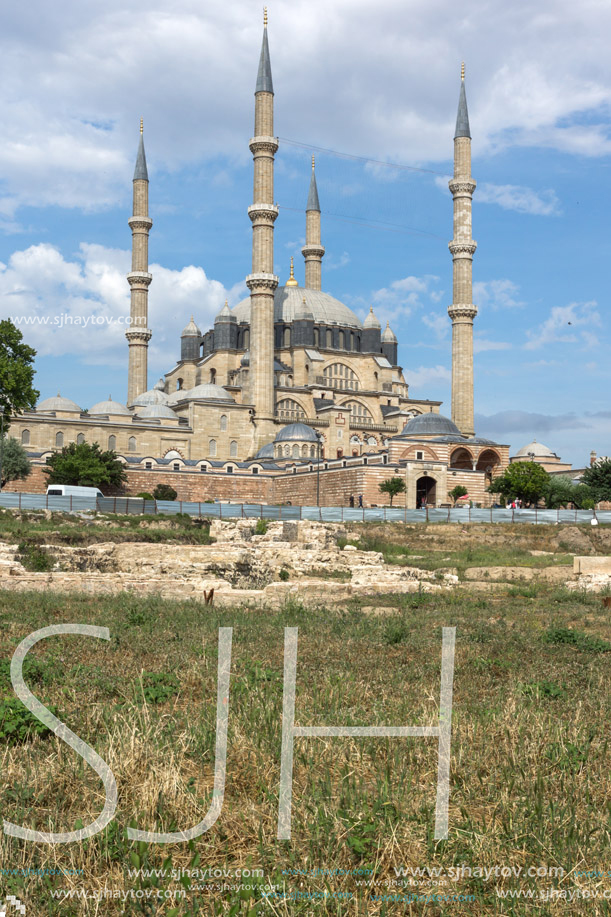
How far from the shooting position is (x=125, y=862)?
3268mm

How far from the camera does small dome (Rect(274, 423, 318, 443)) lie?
5016 cm

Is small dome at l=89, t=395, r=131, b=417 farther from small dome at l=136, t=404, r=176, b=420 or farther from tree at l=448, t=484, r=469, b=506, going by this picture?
tree at l=448, t=484, r=469, b=506

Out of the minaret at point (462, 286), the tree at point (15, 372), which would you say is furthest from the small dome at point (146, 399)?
the tree at point (15, 372)

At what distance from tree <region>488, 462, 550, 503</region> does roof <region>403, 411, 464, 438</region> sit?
571 cm

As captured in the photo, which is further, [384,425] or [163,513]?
[384,425]

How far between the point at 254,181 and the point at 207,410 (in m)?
13.6

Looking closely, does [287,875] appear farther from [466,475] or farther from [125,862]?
[466,475]

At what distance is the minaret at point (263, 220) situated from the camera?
4988cm

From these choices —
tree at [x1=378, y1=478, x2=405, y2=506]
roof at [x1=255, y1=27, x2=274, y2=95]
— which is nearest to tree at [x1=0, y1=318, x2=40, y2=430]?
tree at [x1=378, y1=478, x2=405, y2=506]

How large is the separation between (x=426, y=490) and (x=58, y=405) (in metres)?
23.2

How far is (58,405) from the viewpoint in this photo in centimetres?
5272

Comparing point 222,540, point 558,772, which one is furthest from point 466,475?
point 558,772

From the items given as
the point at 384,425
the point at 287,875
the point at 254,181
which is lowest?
the point at 287,875

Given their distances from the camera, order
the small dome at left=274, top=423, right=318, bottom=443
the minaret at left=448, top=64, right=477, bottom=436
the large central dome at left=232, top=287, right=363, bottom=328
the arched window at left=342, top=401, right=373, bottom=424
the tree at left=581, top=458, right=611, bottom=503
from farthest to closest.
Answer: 1. the large central dome at left=232, top=287, right=363, bottom=328
2. the arched window at left=342, top=401, right=373, bottom=424
3. the minaret at left=448, top=64, right=477, bottom=436
4. the small dome at left=274, top=423, right=318, bottom=443
5. the tree at left=581, top=458, right=611, bottom=503
